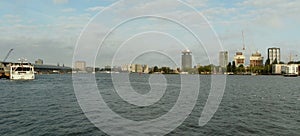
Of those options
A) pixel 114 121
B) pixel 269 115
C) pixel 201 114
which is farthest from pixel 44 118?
pixel 269 115

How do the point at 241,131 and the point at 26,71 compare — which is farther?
the point at 26,71

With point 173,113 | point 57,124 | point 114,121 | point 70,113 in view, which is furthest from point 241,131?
point 70,113

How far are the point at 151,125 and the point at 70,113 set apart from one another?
1085 cm

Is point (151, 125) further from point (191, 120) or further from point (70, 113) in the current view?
point (70, 113)

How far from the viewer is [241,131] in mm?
21953

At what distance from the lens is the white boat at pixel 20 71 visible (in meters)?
109

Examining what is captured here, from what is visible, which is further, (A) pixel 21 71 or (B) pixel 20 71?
(A) pixel 21 71

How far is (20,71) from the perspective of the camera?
10969 centimetres

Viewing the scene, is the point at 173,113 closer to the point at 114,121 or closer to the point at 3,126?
the point at 114,121

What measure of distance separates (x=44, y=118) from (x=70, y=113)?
3519 millimetres

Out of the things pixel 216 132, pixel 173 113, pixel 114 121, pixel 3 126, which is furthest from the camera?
pixel 173 113

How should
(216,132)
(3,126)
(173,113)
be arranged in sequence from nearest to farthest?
(216,132), (3,126), (173,113)

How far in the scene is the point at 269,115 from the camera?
2964 centimetres

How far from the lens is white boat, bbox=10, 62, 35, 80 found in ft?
358
